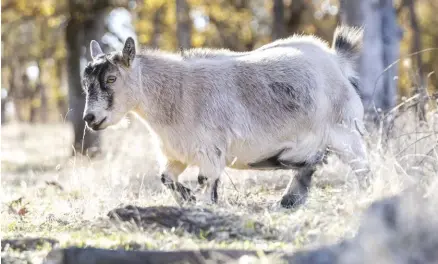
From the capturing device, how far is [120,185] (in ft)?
36.8

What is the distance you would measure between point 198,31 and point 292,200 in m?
27.7

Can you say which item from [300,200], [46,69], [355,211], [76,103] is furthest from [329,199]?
[46,69]

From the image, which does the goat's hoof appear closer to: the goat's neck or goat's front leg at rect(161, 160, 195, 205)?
goat's front leg at rect(161, 160, 195, 205)

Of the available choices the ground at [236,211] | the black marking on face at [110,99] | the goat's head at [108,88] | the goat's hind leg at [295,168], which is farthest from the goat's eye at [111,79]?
the goat's hind leg at [295,168]

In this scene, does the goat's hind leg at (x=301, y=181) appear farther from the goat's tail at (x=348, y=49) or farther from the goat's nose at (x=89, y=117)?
the goat's nose at (x=89, y=117)

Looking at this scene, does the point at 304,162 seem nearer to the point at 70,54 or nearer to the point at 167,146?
the point at 167,146

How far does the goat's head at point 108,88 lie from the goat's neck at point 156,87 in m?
0.11

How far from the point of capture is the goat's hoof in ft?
29.1

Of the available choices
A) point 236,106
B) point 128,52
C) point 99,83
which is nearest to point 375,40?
point 236,106

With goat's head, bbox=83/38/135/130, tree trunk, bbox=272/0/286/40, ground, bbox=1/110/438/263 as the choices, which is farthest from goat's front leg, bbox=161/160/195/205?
tree trunk, bbox=272/0/286/40

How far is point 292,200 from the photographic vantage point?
9.15 m

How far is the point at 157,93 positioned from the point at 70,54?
13.2 metres

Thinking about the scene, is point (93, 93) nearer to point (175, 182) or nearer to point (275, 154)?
point (175, 182)

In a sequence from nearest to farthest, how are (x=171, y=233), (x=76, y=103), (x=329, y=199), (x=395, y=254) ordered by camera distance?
1. (x=395, y=254)
2. (x=171, y=233)
3. (x=329, y=199)
4. (x=76, y=103)
